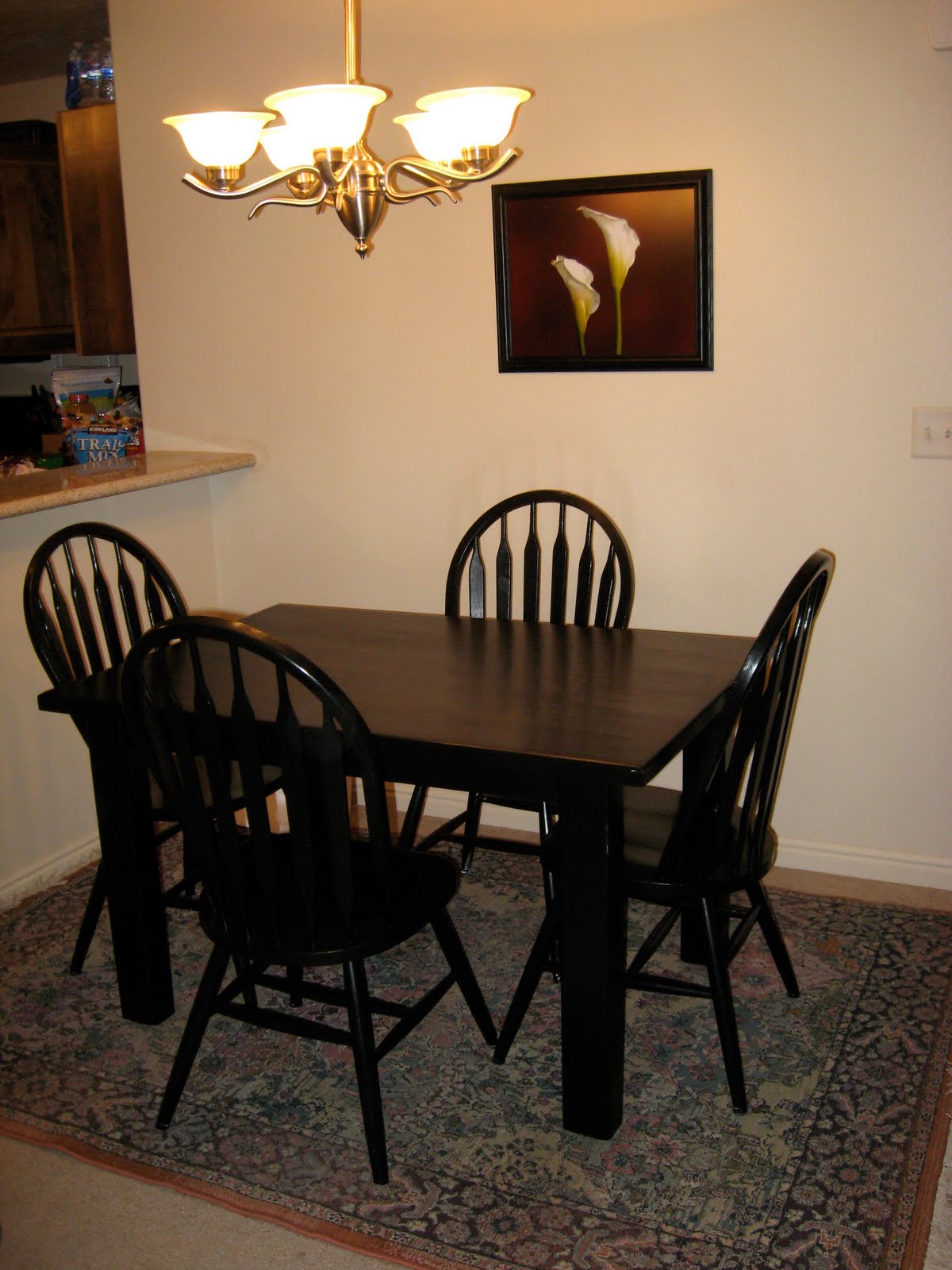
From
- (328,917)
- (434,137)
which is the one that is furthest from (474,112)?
(328,917)

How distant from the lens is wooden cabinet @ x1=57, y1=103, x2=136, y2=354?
3.52 metres

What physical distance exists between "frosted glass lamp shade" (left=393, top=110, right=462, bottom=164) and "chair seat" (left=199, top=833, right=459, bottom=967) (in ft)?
3.75

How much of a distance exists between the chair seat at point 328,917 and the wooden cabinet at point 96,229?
2185 mm

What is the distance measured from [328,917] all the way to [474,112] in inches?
50.4

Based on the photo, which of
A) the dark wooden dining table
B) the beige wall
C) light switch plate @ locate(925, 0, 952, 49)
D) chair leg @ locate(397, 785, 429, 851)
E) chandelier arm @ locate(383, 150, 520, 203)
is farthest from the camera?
chair leg @ locate(397, 785, 429, 851)

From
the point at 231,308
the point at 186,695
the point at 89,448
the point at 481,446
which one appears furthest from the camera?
the point at 89,448

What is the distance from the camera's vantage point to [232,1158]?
1966 mm

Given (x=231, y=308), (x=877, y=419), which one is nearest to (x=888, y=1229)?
(x=877, y=419)

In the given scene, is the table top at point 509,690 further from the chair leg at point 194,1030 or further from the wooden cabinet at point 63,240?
the wooden cabinet at point 63,240

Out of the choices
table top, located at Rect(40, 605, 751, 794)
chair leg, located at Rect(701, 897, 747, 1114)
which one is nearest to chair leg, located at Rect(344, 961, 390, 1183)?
table top, located at Rect(40, 605, 751, 794)

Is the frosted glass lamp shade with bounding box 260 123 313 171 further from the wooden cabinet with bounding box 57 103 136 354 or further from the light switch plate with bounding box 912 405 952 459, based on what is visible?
the wooden cabinet with bounding box 57 103 136 354

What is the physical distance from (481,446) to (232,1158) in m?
1.81

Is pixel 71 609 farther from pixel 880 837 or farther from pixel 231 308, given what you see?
pixel 880 837

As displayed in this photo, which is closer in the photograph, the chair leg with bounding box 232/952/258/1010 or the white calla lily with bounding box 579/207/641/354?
the chair leg with bounding box 232/952/258/1010
